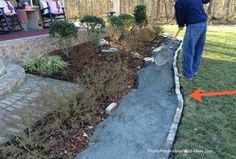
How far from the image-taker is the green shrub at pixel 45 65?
556cm

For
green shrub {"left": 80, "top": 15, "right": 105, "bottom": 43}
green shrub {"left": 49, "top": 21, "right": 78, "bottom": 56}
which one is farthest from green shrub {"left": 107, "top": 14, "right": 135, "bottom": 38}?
green shrub {"left": 49, "top": 21, "right": 78, "bottom": 56}

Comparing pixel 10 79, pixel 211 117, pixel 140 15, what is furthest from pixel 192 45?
pixel 140 15

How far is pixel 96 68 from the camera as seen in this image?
18.2 ft

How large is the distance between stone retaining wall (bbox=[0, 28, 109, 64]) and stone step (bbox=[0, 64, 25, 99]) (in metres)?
0.49

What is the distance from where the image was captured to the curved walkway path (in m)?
3.23

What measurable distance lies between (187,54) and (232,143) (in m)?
2.07

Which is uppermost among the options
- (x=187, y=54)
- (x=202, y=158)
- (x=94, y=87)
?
(x=187, y=54)

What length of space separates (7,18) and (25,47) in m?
1.71

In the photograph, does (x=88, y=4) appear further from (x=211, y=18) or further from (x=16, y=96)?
(x=16, y=96)

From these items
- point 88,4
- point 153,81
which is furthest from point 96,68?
point 88,4

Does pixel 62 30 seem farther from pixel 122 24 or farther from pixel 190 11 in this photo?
pixel 190 11

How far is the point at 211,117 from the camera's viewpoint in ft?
12.7

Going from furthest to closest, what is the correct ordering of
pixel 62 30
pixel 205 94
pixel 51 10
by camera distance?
1. pixel 51 10
2. pixel 62 30
3. pixel 205 94

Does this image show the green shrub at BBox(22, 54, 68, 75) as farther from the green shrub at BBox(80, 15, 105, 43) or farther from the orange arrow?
the orange arrow
